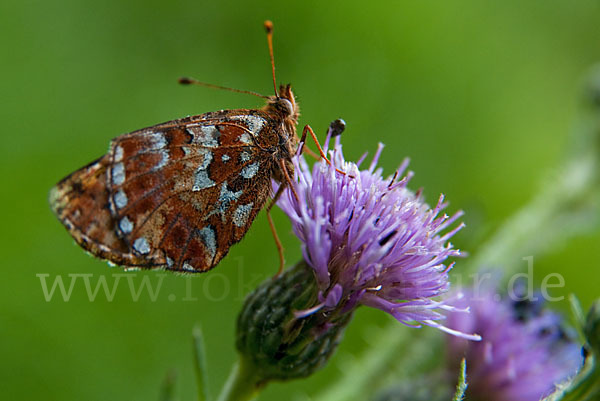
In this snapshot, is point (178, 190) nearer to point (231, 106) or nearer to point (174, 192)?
point (174, 192)

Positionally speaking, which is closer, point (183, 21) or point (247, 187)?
point (247, 187)

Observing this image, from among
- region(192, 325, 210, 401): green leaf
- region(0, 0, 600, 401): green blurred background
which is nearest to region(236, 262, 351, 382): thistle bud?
region(192, 325, 210, 401): green leaf

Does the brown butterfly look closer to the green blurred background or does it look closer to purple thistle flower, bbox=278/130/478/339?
purple thistle flower, bbox=278/130/478/339

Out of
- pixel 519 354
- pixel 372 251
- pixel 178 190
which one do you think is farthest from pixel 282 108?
pixel 519 354

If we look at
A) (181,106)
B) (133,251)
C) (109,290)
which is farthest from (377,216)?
(181,106)

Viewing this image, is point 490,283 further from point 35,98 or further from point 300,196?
point 35,98
